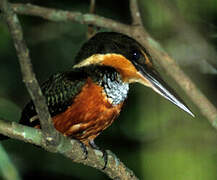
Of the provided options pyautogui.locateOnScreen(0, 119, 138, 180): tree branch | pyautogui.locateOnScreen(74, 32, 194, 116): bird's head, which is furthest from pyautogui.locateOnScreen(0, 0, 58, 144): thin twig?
pyautogui.locateOnScreen(74, 32, 194, 116): bird's head

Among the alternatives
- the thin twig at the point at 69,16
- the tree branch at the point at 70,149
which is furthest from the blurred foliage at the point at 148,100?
the tree branch at the point at 70,149

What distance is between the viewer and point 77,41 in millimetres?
6469

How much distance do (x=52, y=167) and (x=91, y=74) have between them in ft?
7.10

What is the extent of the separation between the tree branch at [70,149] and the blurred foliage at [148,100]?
0.97 m

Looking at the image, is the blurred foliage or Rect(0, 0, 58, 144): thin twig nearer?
Rect(0, 0, 58, 144): thin twig

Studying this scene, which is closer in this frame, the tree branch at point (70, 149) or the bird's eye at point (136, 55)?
the tree branch at point (70, 149)

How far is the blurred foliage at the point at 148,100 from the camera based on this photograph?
4.61 m

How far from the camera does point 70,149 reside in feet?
10.2

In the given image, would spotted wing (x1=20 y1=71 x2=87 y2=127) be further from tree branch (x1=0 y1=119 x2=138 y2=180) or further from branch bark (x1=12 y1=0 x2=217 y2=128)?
branch bark (x1=12 y1=0 x2=217 y2=128)

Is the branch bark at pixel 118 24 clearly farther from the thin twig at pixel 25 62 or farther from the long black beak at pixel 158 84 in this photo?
Answer: the thin twig at pixel 25 62

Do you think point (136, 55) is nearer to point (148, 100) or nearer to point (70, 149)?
point (70, 149)

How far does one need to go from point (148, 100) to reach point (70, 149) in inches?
91.4

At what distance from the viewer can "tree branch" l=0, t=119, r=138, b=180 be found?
109 inches

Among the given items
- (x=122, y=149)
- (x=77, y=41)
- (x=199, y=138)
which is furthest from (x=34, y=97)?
(x=77, y=41)
